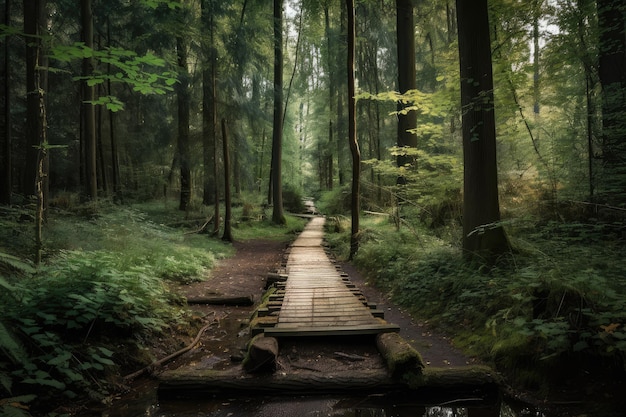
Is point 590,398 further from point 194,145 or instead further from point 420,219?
point 194,145

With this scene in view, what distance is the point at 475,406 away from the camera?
11.4 ft

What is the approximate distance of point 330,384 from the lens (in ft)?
12.2

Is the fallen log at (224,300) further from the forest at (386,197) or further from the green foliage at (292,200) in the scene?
the green foliage at (292,200)

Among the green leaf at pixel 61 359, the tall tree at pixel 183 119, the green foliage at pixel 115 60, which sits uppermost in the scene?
the tall tree at pixel 183 119

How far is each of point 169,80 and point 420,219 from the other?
31.2 feet

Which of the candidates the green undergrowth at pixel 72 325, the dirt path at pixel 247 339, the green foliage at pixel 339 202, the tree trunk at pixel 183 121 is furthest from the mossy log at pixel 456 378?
the green foliage at pixel 339 202

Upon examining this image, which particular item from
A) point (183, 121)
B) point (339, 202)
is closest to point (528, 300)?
point (183, 121)

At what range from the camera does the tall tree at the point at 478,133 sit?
250 inches

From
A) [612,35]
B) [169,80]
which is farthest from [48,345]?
[612,35]

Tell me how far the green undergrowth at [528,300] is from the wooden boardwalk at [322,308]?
4.01 feet

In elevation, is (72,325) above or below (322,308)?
above

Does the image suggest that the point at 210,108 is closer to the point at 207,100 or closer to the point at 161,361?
the point at 207,100

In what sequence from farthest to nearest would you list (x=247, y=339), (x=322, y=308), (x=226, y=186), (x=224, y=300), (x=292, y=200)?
(x=292, y=200)
(x=226, y=186)
(x=224, y=300)
(x=322, y=308)
(x=247, y=339)

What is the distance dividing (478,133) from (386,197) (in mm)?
9005
